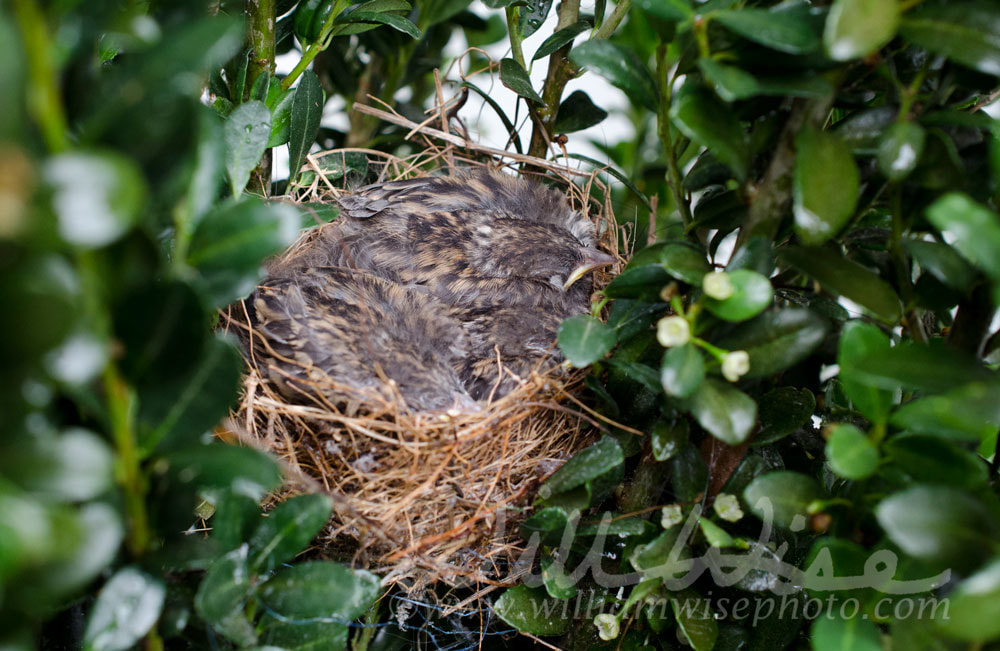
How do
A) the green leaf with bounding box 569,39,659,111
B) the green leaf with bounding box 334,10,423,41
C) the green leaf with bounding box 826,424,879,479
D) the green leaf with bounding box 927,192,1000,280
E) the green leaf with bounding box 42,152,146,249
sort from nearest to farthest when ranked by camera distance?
the green leaf with bounding box 42,152,146,249 → the green leaf with bounding box 927,192,1000,280 → the green leaf with bounding box 826,424,879,479 → the green leaf with bounding box 569,39,659,111 → the green leaf with bounding box 334,10,423,41

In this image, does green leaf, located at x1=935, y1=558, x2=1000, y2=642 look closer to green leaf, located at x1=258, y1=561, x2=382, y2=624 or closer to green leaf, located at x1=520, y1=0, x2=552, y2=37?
green leaf, located at x1=258, y1=561, x2=382, y2=624

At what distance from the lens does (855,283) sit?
0.65 metres

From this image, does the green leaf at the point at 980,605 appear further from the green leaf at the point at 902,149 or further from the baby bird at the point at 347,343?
the baby bird at the point at 347,343

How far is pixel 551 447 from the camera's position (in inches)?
40.2

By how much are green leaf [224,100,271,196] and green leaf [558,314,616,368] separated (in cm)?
38

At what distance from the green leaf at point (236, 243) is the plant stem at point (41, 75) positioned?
0.11 meters

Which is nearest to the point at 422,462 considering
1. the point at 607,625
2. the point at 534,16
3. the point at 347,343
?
the point at 347,343

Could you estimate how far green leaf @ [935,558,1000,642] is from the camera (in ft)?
1.45

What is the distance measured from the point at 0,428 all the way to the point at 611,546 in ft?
2.06

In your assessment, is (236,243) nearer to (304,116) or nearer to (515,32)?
(304,116)

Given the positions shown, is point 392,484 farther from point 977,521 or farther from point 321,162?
point 977,521

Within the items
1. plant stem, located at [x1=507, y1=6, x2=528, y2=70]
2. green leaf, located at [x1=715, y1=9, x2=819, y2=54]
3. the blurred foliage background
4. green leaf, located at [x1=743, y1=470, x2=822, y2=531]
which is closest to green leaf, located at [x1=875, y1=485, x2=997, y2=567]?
the blurred foliage background

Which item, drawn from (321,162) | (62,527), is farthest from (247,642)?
(321,162)

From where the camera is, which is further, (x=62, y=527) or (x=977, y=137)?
(x=977, y=137)
